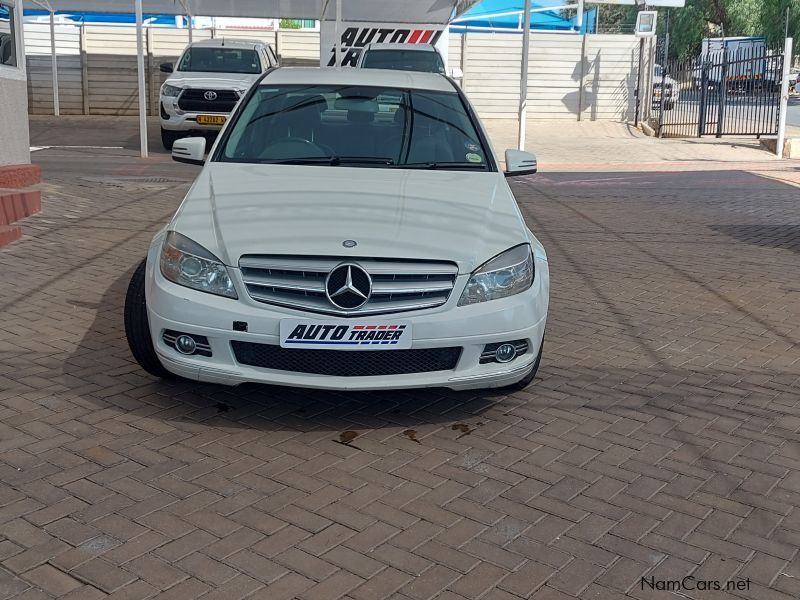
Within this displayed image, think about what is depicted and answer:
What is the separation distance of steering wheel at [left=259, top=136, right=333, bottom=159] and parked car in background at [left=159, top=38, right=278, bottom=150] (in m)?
11.6

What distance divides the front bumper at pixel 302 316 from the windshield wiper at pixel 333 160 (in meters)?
1.28

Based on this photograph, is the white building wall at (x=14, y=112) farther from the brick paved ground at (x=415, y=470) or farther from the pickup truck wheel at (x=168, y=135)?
the pickup truck wheel at (x=168, y=135)

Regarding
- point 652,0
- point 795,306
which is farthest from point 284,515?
point 652,0

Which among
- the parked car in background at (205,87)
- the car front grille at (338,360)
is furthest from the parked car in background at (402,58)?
the car front grille at (338,360)

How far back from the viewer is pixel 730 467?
4.41 metres

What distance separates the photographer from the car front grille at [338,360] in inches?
175

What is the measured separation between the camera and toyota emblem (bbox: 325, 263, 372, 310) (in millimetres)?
4434

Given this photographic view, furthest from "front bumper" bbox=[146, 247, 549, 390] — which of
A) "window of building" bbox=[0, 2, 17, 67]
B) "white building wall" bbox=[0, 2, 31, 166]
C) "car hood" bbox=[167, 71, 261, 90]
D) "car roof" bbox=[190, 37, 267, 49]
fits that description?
"car roof" bbox=[190, 37, 267, 49]

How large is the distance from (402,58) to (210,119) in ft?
12.8

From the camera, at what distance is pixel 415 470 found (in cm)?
429

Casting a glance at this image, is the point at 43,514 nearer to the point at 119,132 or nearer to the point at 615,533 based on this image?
the point at 615,533

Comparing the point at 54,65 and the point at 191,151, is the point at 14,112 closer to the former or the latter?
the point at 191,151

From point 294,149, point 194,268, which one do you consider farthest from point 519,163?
point 194,268

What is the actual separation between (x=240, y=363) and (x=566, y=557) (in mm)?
1749
